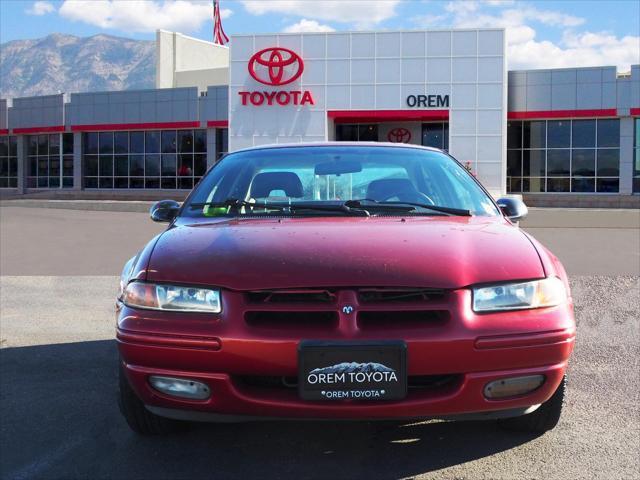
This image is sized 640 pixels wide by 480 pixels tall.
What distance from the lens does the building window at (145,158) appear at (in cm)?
3684

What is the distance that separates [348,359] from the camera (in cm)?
253

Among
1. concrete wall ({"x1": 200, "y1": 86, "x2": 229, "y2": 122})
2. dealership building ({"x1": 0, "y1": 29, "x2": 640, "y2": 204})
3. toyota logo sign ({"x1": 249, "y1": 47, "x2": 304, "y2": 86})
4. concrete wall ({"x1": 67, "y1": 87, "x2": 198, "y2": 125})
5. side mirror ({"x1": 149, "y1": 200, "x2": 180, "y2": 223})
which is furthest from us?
concrete wall ({"x1": 67, "y1": 87, "x2": 198, "y2": 125})

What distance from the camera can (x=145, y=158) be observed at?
38062 mm

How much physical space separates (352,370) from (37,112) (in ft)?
139

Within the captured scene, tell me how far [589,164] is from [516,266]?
3169cm

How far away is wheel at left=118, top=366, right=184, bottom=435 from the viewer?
3.12 m

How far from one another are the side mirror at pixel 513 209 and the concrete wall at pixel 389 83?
26036 mm

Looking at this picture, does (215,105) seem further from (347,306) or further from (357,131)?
(347,306)

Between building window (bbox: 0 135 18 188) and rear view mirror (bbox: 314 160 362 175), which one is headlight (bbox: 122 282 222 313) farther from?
building window (bbox: 0 135 18 188)

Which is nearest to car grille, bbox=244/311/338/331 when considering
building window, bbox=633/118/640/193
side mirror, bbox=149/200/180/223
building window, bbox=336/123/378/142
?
side mirror, bbox=149/200/180/223

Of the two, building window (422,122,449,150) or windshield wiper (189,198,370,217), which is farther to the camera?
building window (422,122,449,150)

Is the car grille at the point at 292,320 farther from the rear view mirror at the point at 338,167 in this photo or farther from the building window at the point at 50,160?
the building window at the point at 50,160

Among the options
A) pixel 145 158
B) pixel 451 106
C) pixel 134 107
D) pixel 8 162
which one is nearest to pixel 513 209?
pixel 451 106

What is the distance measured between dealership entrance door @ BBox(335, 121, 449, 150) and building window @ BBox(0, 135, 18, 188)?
21.7 meters
